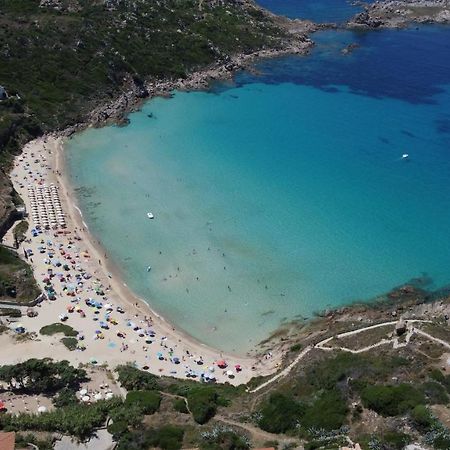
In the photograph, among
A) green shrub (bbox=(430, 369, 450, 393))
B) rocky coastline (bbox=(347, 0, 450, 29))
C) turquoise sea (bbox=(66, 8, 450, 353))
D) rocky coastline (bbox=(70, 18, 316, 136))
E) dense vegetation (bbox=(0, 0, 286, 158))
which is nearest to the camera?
green shrub (bbox=(430, 369, 450, 393))

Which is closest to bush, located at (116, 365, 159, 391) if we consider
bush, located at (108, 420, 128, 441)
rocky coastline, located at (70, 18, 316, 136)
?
bush, located at (108, 420, 128, 441)

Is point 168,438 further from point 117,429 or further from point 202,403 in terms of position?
point 202,403

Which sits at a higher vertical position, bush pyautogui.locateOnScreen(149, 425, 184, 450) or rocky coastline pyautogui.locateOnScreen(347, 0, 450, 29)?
rocky coastline pyautogui.locateOnScreen(347, 0, 450, 29)

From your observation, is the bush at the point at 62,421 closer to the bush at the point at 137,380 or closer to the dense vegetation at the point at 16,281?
the bush at the point at 137,380

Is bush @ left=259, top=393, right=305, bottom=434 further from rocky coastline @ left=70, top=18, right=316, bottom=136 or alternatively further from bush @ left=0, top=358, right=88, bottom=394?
rocky coastline @ left=70, top=18, right=316, bottom=136

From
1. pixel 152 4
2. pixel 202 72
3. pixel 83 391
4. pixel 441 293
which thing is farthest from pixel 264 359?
pixel 152 4

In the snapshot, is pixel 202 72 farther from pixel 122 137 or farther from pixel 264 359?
pixel 264 359
